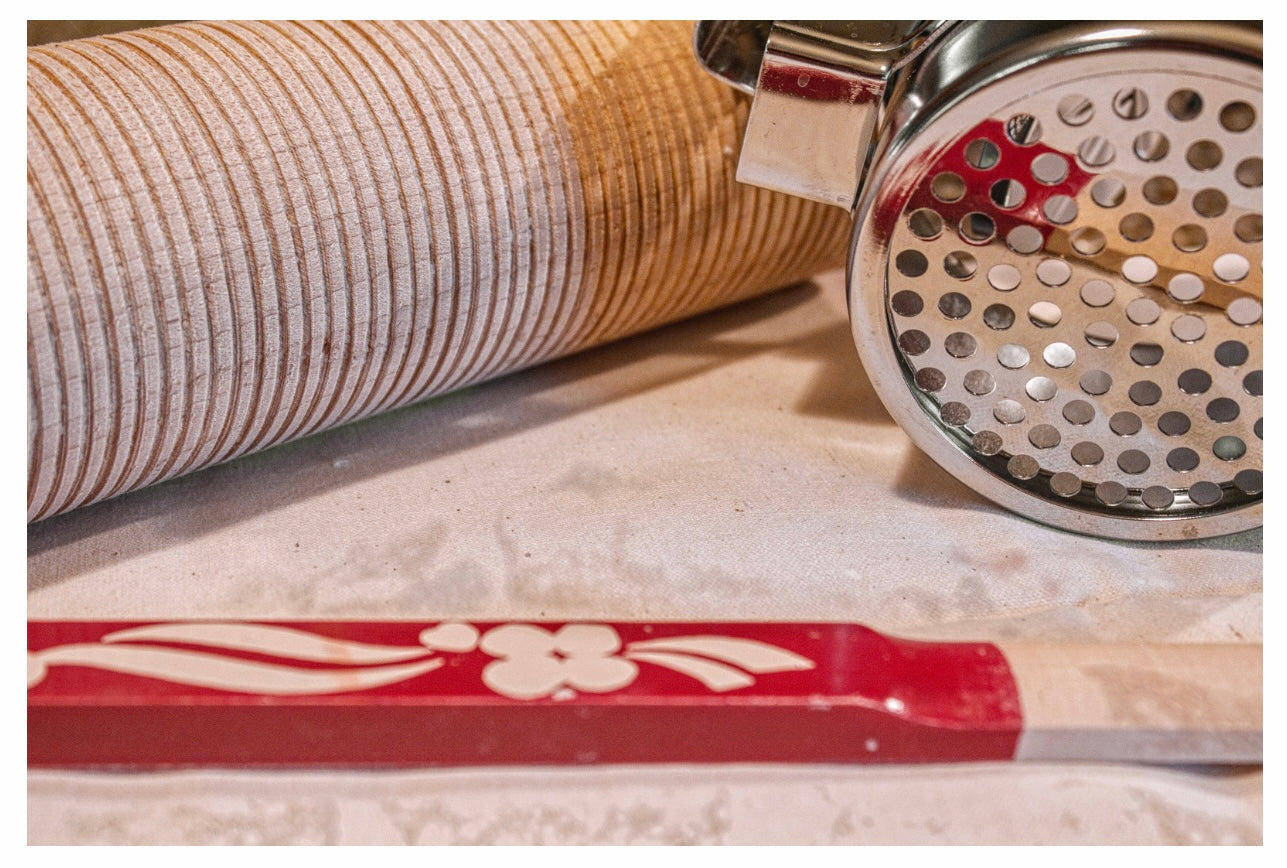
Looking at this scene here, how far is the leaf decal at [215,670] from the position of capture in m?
0.51

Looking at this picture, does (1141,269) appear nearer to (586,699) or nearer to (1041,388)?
(1041,388)

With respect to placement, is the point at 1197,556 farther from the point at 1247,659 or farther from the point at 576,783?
the point at 576,783

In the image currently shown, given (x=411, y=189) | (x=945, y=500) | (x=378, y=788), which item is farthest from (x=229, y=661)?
(x=945, y=500)

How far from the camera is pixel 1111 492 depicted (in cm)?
64

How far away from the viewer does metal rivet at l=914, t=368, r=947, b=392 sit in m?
0.63

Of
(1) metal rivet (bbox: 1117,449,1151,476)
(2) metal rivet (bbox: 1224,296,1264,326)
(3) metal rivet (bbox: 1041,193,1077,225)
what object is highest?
(3) metal rivet (bbox: 1041,193,1077,225)

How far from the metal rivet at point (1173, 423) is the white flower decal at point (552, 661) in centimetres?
28

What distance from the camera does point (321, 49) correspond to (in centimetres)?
64

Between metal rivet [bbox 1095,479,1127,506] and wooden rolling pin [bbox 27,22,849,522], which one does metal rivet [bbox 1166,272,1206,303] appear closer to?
metal rivet [bbox 1095,479,1127,506]

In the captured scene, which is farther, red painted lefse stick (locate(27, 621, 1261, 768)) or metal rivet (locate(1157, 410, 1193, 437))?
metal rivet (locate(1157, 410, 1193, 437))

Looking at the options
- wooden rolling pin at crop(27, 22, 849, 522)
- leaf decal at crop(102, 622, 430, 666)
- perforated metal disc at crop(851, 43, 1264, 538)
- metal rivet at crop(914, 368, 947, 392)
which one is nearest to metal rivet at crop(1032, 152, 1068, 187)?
perforated metal disc at crop(851, 43, 1264, 538)

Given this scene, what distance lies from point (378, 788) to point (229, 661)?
0.26ft

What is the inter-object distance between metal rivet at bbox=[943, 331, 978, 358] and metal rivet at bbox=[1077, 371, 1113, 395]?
5 centimetres

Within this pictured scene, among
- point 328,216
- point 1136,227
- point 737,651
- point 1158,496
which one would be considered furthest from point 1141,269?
point 328,216
